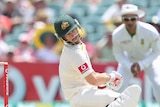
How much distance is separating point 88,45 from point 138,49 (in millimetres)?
3237

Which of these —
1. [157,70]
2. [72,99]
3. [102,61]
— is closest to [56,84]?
[102,61]

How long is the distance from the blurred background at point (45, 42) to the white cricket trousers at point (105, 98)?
3.32 metres

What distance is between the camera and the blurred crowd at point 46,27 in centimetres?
1228

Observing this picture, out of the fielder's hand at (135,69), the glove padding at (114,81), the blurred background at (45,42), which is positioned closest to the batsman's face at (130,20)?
the fielder's hand at (135,69)

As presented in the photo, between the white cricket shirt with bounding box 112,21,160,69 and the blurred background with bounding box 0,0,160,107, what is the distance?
974 millimetres

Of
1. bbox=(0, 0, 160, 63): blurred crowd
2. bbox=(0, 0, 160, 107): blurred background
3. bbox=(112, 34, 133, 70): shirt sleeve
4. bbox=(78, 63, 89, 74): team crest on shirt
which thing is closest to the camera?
bbox=(78, 63, 89, 74): team crest on shirt

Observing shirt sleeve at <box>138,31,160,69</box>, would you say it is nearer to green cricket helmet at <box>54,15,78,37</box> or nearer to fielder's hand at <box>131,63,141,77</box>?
fielder's hand at <box>131,63,141,77</box>

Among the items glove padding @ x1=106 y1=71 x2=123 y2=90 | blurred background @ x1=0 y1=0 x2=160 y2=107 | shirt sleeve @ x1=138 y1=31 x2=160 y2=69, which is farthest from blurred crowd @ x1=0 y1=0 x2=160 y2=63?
glove padding @ x1=106 y1=71 x2=123 y2=90

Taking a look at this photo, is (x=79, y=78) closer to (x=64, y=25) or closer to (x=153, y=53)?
(x=64, y=25)

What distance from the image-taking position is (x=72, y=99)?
7.12m

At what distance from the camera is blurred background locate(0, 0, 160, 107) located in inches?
458

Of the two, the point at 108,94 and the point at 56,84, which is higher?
the point at 56,84

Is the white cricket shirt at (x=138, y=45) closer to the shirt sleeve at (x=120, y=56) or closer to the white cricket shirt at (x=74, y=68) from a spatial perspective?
the shirt sleeve at (x=120, y=56)

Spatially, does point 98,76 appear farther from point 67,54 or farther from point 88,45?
point 88,45
